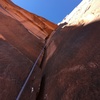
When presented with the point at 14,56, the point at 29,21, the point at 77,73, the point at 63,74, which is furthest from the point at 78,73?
the point at 29,21

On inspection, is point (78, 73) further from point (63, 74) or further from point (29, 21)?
point (29, 21)

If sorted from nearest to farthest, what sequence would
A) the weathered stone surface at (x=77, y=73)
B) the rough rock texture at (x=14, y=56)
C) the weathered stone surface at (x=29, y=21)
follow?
the weathered stone surface at (x=77, y=73) < the rough rock texture at (x=14, y=56) < the weathered stone surface at (x=29, y=21)

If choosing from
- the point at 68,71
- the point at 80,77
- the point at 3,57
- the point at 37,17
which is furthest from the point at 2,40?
the point at 37,17

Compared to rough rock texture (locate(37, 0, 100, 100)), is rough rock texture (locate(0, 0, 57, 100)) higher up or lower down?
lower down

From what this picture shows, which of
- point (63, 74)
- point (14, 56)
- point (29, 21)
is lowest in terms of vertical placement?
point (14, 56)

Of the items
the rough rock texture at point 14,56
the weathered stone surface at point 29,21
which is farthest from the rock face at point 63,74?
the weathered stone surface at point 29,21

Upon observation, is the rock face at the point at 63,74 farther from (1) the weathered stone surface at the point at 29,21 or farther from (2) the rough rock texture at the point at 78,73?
(1) the weathered stone surface at the point at 29,21

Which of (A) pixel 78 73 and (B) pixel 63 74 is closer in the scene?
(A) pixel 78 73

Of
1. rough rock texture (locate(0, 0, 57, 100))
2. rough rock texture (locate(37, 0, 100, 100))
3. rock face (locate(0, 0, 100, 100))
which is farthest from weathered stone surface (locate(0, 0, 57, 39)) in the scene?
rough rock texture (locate(37, 0, 100, 100))

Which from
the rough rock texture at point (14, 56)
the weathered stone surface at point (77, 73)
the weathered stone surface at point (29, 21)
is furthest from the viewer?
the weathered stone surface at point (29, 21)

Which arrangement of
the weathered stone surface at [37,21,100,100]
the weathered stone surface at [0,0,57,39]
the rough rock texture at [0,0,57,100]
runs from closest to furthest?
the weathered stone surface at [37,21,100,100] → the rough rock texture at [0,0,57,100] → the weathered stone surface at [0,0,57,39]

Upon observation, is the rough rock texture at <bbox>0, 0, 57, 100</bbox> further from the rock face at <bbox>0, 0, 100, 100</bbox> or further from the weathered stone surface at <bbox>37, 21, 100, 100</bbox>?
the weathered stone surface at <bbox>37, 21, 100, 100</bbox>

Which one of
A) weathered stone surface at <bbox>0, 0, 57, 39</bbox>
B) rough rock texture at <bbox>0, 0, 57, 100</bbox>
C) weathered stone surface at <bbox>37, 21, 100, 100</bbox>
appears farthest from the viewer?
weathered stone surface at <bbox>0, 0, 57, 39</bbox>

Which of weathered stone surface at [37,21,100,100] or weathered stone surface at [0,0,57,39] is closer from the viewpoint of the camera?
weathered stone surface at [37,21,100,100]
